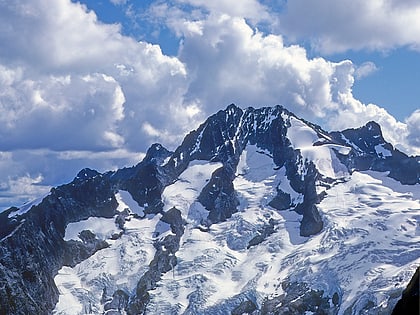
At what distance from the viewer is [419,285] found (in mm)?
87750

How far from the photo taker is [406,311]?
88.8 metres

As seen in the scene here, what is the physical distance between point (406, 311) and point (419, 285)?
389 centimetres
